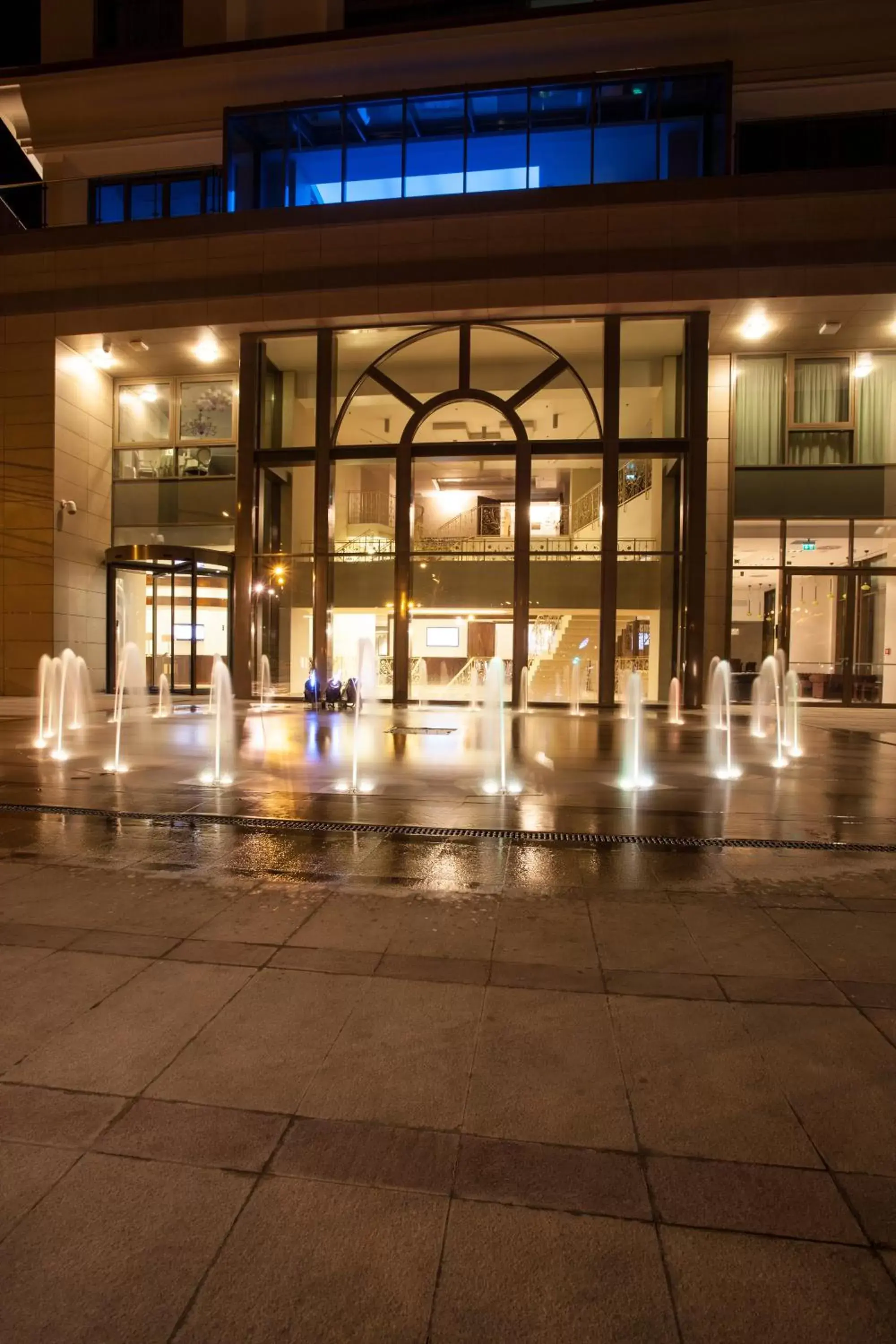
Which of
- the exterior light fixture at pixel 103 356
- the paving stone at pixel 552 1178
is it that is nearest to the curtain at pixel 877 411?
the exterior light fixture at pixel 103 356

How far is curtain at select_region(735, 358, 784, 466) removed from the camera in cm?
2222

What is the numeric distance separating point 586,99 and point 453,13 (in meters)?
5.27

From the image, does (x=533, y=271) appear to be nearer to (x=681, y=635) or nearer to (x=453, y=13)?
(x=453, y=13)

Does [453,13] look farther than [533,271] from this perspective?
Yes

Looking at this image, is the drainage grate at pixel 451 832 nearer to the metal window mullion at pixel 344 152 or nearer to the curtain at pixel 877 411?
the curtain at pixel 877 411

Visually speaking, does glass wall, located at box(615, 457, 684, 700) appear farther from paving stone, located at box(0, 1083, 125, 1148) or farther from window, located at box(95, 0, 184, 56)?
window, located at box(95, 0, 184, 56)

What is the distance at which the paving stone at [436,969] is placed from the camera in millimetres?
3783

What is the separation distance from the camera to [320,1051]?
307 cm

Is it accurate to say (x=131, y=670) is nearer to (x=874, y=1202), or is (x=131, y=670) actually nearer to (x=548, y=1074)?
(x=548, y=1074)

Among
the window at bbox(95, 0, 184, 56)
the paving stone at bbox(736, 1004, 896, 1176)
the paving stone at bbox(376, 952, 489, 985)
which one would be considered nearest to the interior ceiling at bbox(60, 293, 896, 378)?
the window at bbox(95, 0, 184, 56)

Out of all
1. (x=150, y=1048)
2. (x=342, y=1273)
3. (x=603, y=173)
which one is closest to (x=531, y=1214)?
(x=342, y=1273)

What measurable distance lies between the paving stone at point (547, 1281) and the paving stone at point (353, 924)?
2091 millimetres

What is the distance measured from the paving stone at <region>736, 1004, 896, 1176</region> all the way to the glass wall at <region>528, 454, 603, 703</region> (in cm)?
1822

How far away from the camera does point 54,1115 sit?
2.64m
